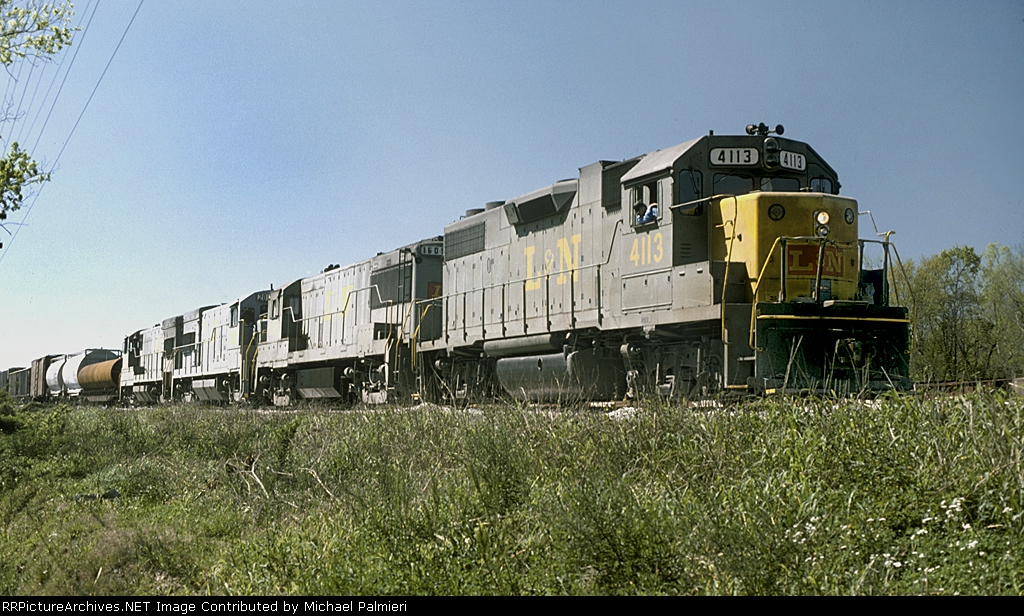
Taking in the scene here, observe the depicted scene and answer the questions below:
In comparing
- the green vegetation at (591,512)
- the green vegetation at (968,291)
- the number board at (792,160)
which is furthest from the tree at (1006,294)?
Answer: the green vegetation at (591,512)

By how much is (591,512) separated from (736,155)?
22.6ft

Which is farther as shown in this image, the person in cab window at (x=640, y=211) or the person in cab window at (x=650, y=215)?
the person in cab window at (x=640, y=211)

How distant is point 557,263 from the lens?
12500 mm

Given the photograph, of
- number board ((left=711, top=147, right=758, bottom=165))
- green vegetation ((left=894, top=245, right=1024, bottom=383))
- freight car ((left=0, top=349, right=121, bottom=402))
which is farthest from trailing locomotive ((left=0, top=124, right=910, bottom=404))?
freight car ((left=0, top=349, right=121, bottom=402))

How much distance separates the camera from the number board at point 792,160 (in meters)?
10.1

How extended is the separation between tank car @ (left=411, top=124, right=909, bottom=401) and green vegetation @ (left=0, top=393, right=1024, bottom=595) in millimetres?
1507

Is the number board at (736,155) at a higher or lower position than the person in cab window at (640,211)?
higher

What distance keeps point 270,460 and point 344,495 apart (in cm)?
250

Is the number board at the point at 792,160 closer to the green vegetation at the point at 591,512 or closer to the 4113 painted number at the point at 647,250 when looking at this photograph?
the 4113 painted number at the point at 647,250

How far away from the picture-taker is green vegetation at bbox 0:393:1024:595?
12.6 ft

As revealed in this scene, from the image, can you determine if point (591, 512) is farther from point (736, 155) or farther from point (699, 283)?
point (736, 155)

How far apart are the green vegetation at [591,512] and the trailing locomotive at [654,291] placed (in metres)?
1.31

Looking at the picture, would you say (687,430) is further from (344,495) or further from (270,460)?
(270,460)
